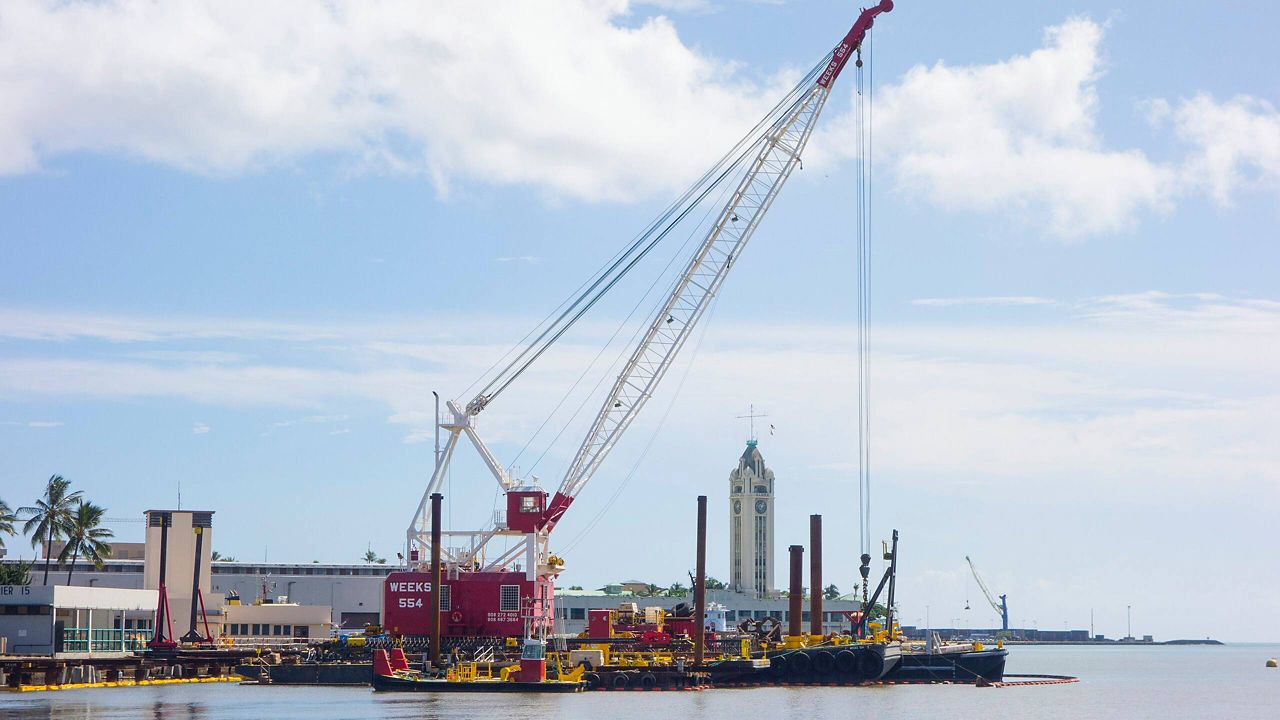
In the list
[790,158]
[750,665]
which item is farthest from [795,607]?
[790,158]

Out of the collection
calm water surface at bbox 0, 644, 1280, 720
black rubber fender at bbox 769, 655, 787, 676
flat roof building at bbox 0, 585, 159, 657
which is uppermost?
flat roof building at bbox 0, 585, 159, 657

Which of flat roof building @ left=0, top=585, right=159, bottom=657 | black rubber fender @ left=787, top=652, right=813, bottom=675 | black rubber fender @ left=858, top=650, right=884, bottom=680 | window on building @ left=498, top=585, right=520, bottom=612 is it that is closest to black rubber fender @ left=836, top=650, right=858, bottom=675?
black rubber fender @ left=858, top=650, right=884, bottom=680

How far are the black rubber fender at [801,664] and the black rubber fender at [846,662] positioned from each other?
1.77m

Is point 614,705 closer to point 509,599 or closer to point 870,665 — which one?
point 870,665

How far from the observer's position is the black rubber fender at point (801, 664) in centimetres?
8950

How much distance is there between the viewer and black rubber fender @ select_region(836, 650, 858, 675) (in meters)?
90.2

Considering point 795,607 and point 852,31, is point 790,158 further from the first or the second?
point 795,607

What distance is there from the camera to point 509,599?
322 ft

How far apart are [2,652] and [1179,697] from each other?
80.6 metres

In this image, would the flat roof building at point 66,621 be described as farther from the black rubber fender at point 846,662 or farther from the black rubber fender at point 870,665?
the black rubber fender at point 870,665

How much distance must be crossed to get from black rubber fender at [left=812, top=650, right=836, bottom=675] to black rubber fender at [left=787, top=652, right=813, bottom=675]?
1.00 feet

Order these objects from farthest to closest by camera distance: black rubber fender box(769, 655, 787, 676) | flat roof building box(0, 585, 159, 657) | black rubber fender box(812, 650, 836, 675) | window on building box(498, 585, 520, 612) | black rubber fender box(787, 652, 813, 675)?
window on building box(498, 585, 520, 612), flat roof building box(0, 585, 159, 657), black rubber fender box(769, 655, 787, 676), black rubber fender box(812, 650, 836, 675), black rubber fender box(787, 652, 813, 675)

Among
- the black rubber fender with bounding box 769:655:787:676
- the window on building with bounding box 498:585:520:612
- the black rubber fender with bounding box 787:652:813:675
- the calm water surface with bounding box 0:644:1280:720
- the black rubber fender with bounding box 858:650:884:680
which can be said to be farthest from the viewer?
the window on building with bounding box 498:585:520:612

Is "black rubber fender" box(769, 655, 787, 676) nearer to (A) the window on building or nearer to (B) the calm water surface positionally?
(B) the calm water surface
